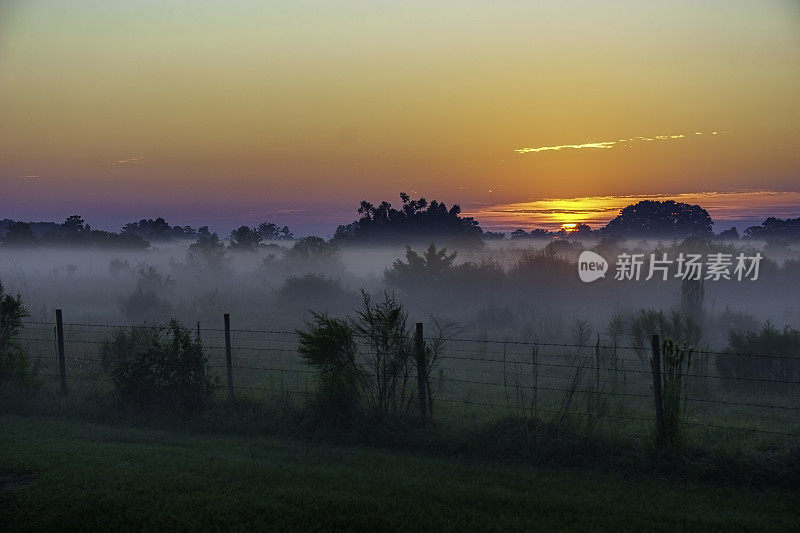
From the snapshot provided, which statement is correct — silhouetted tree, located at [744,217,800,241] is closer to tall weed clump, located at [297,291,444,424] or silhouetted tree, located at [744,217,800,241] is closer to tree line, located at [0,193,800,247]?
tree line, located at [0,193,800,247]

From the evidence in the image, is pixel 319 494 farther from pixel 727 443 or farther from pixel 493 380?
pixel 493 380

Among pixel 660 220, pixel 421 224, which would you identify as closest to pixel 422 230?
pixel 421 224

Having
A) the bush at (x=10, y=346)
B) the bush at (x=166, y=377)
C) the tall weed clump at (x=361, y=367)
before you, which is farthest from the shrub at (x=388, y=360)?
the bush at (x=10, y=346)

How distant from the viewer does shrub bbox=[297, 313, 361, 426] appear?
415 inches

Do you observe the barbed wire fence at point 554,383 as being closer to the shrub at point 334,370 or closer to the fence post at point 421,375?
the fence post at point 421,375

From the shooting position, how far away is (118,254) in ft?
244

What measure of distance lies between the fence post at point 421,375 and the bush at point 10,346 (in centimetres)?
803

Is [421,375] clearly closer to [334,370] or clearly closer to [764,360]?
[334,370]

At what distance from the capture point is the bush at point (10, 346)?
42.4ft

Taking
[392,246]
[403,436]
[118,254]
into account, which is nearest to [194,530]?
[403,436]

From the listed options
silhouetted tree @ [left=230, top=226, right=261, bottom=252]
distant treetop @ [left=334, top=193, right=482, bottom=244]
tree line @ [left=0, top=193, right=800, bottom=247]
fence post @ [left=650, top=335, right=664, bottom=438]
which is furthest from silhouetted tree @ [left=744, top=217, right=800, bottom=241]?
fence post @ [left=650, top=335, right=664, bottom=438]

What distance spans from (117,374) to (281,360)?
6355 mm

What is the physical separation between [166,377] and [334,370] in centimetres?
333

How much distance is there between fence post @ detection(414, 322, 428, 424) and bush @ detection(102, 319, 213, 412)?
13.2 feet
